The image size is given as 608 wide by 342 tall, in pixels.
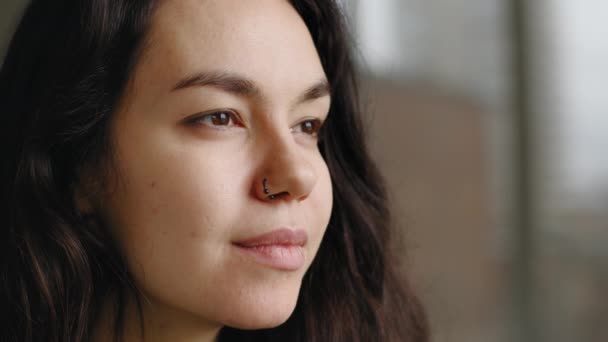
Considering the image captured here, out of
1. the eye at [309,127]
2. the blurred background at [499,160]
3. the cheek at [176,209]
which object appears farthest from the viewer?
the blurred background at [499,160]

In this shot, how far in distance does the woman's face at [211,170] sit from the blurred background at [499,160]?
1285 mm

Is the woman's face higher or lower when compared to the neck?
higher

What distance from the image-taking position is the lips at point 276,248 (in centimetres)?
92

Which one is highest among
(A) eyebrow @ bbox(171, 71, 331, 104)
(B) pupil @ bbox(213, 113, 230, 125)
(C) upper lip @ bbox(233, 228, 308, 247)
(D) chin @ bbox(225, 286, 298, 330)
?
(A) eyebrow @ bbox(171, 71, 331, 104)

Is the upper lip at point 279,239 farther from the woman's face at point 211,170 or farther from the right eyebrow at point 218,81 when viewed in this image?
the right eyebrow at point 218,81

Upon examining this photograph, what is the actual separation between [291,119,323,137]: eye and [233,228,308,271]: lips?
179mm

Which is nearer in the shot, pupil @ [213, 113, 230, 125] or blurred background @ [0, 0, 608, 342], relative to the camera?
pupil @ [213, 113, 230, 125]

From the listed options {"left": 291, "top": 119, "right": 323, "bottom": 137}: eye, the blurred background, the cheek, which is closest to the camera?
the cheek

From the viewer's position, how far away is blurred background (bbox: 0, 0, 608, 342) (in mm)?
2215

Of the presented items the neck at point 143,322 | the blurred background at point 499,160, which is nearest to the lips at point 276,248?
the neck at point 143,322

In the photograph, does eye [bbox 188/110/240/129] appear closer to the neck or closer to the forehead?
the forehead

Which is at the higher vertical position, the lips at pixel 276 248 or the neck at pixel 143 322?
the lips at pixel 276 248

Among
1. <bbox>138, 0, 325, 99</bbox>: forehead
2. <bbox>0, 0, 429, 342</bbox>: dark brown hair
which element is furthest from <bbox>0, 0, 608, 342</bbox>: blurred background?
<bbox>0, 0, 429, 342</bbox>: dark brown hair

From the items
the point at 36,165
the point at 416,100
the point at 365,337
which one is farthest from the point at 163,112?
the point at 416,100
